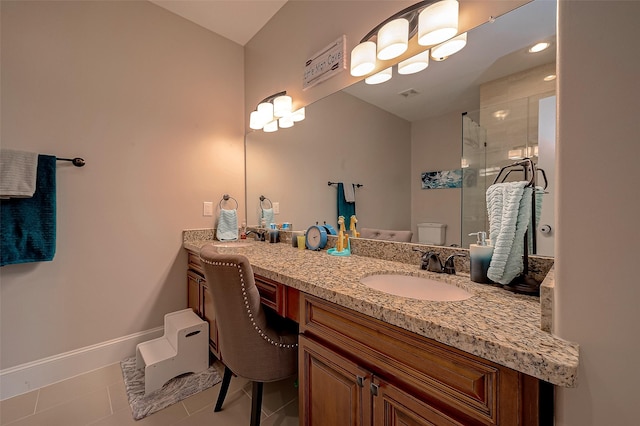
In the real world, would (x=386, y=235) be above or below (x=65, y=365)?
above

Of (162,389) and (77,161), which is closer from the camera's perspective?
(162,389)

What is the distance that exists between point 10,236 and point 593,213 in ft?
7.90

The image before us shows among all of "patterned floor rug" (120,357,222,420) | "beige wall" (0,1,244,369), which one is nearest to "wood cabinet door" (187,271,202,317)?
"beige wall" (0,1,244,369)

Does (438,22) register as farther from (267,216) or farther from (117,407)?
(117,407)

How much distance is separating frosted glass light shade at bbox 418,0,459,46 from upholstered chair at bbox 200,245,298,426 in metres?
1.22

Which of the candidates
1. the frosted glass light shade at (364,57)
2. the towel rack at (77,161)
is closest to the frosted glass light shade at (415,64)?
the frosted glass light shade at (364,57)

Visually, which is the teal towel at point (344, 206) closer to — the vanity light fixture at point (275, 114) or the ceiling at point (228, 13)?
the vanity light fixture at point (275, 114)

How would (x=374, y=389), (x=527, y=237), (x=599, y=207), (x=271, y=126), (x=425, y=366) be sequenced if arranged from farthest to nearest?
(x=271, y=126), (x=527, y=237), (x=374, y=389), (x=425, y=366), (x=599, y=207)

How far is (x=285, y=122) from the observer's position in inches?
79.7

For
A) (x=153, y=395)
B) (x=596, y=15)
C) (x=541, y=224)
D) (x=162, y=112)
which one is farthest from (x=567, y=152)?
(x=162, y=112)

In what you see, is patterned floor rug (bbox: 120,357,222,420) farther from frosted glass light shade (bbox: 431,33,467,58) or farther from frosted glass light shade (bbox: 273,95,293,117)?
frosted glass light shade (bbox: 431,33,467,58)

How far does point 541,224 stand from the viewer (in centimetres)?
85

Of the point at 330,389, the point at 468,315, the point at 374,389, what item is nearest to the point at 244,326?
the point at 330,389

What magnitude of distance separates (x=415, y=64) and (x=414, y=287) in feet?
3.46
